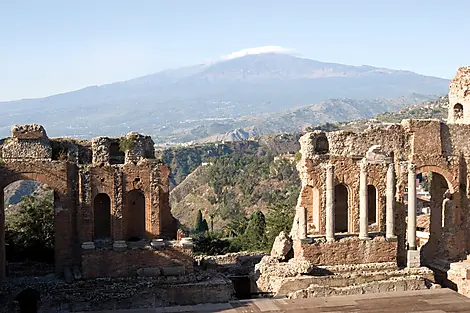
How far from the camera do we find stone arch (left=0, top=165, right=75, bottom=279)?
81.1ft

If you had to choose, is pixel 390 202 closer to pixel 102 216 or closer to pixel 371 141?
pixel 371 141

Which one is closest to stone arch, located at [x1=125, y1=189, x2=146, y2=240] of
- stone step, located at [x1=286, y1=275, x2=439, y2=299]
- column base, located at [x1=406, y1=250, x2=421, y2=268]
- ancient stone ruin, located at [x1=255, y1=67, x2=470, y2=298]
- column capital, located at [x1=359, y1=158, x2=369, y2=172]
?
ancient stone ruin, located at [x1=255, y1=67, x2=470, y2=298]

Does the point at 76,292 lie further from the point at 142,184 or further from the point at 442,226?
the point at 442,226

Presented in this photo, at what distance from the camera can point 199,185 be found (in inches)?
3499

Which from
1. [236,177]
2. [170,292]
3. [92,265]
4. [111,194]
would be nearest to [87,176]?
[111,194]

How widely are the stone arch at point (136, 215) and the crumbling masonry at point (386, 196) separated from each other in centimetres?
695

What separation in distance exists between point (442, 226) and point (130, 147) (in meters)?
15.4

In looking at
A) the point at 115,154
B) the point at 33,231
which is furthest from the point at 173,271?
the point at 33,231

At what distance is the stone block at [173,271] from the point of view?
80.9 ft

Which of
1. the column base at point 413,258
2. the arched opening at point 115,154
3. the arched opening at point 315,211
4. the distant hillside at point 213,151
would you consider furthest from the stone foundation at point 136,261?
the distant hillside at point 213,151

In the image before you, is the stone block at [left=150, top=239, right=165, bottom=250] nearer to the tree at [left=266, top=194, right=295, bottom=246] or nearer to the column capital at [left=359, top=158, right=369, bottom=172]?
the column capital at [left=359, top=158, right=369, bottom=172]

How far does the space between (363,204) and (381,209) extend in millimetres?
2048

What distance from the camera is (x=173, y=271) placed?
2478 centimetres

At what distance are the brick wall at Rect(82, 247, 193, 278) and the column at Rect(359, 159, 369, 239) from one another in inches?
296
